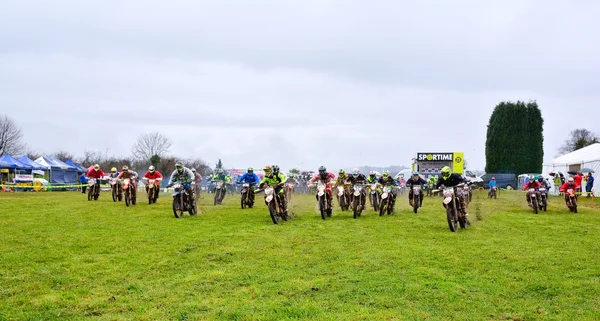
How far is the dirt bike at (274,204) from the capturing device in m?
18.6

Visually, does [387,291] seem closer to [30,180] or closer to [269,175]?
[269,175]

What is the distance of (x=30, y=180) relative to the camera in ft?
159

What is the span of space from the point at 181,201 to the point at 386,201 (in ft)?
27.1

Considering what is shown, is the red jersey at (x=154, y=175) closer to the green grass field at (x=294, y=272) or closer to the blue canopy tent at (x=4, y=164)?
the green grass field at (x=294, y=272)

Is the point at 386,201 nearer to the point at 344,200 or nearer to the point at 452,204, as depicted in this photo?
the point at 344,200

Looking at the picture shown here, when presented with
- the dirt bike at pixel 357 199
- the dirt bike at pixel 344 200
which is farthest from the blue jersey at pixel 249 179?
the dirt bike at pixel 357 199

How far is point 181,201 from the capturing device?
21.0m

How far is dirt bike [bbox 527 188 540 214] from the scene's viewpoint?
25.3 m

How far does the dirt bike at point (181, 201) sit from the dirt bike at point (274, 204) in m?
4.03

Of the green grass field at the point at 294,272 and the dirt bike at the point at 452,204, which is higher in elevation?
the dirt bike at the point at 452,204

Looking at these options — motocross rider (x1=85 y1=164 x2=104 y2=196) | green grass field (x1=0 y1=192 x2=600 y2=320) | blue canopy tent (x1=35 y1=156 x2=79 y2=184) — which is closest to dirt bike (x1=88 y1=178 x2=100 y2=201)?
motocross rider (x1=85 y1=164 x2=104 y2=196)

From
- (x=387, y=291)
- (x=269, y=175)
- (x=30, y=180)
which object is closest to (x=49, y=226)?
(x=269, y=175)

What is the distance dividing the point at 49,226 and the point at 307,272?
10.2 meters

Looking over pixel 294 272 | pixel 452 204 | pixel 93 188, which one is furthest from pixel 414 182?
pixel 93 188
